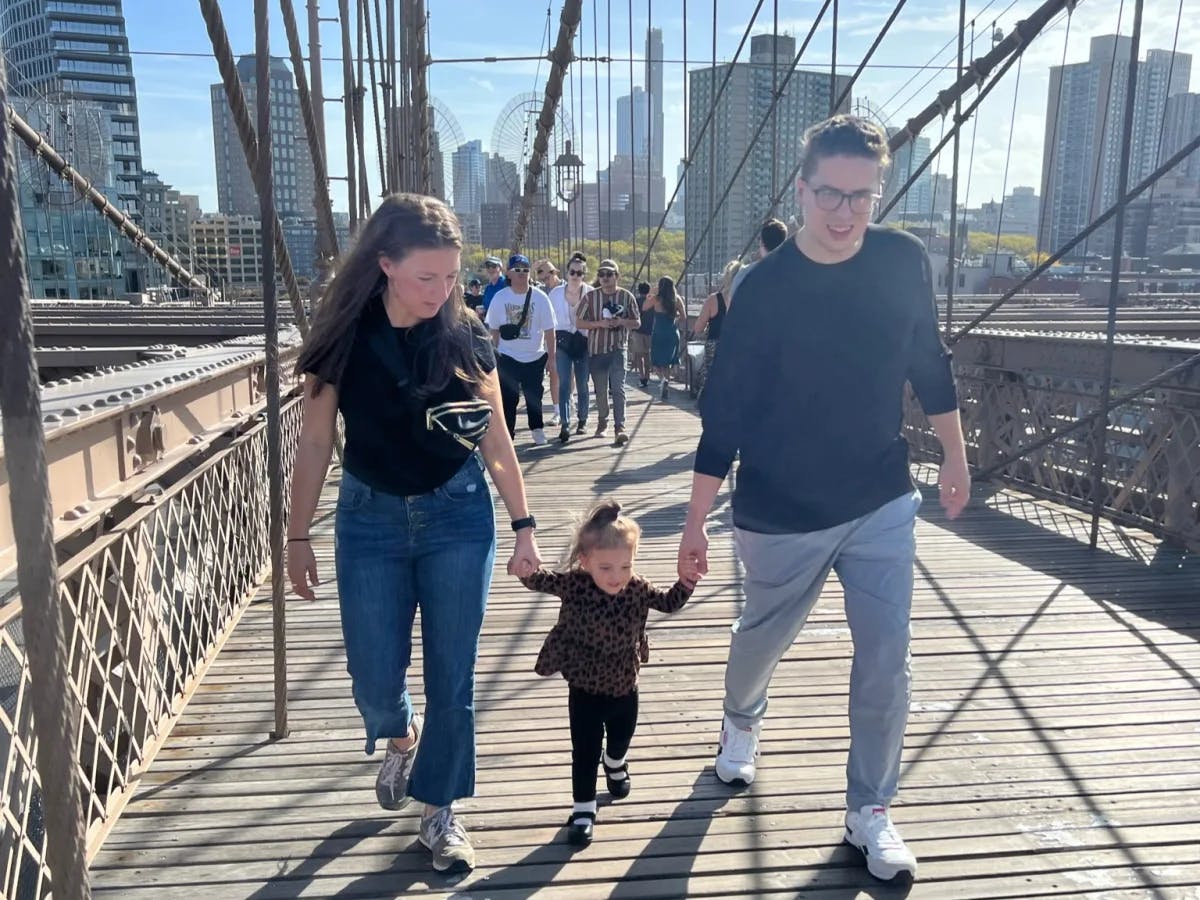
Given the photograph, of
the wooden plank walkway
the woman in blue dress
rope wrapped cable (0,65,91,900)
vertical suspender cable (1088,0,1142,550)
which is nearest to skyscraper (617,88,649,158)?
the woman in blue dress

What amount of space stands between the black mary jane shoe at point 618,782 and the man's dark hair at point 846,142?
1.45 m

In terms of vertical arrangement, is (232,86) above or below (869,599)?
above

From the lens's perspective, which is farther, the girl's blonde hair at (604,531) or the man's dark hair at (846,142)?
the girl's blonde hair at (604,531)

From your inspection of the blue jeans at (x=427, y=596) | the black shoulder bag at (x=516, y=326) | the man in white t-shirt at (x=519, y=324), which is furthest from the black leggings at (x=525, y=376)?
the blue jeans at (x=427, y=596)

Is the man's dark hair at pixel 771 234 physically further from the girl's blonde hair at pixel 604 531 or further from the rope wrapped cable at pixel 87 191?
the rope wrapped cable at pixel 87 191

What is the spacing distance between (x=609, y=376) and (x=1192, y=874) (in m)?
6.46

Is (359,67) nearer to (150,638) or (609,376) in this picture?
(609,376)

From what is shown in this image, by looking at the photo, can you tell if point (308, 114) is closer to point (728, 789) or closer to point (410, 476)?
point (410, 476)

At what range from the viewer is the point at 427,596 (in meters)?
2.12

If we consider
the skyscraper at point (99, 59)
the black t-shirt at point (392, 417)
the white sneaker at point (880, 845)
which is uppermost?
the skyscraper at point (99, 59)

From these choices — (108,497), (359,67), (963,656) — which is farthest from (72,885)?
(359,67)

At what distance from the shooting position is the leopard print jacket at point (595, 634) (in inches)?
89.4

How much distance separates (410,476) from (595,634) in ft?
1.86

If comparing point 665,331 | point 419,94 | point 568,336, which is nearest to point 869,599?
point 568,336
